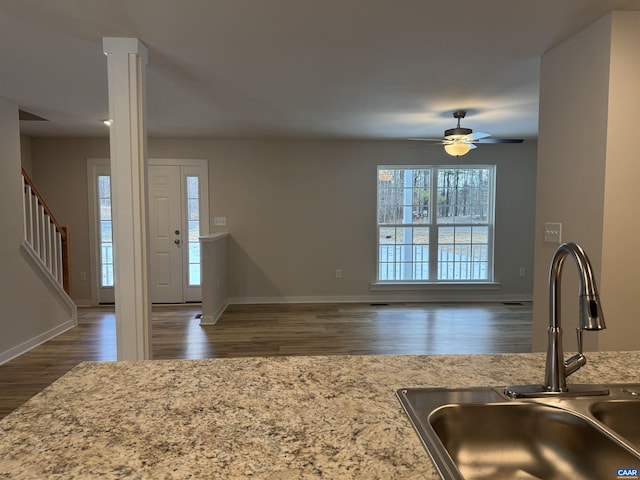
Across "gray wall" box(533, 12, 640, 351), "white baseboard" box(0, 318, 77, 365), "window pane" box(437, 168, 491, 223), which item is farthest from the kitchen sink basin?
"window pane" box(437, 168, 491, 223)

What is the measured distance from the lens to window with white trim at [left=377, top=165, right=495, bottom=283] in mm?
6160

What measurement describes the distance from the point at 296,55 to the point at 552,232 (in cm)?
198

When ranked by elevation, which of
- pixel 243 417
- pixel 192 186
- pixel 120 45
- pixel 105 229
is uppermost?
pixel 120 45

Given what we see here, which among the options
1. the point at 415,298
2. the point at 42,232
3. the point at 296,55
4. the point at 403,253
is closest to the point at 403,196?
the point at 403,253

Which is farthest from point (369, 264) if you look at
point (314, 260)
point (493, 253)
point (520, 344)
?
point (520, 344)

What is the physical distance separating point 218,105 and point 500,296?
4.77m

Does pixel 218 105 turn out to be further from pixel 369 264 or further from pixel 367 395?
pixel 367 395

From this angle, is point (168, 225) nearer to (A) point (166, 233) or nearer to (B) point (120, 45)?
(A) point (166, 233)

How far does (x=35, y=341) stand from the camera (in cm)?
406

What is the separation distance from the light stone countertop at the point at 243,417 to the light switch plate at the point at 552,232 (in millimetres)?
1389

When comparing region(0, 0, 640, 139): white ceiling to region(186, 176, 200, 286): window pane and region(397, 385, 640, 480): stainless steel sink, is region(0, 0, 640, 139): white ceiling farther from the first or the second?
region(397, 385, 640, 480): stainless steel sink

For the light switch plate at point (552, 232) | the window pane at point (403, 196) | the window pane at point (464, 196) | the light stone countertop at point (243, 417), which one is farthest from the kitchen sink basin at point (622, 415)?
the window pane at point (464, 196)

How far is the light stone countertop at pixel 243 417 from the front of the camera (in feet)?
2.33

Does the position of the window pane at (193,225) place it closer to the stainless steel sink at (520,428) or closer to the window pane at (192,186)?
the window pane at (192,186)
